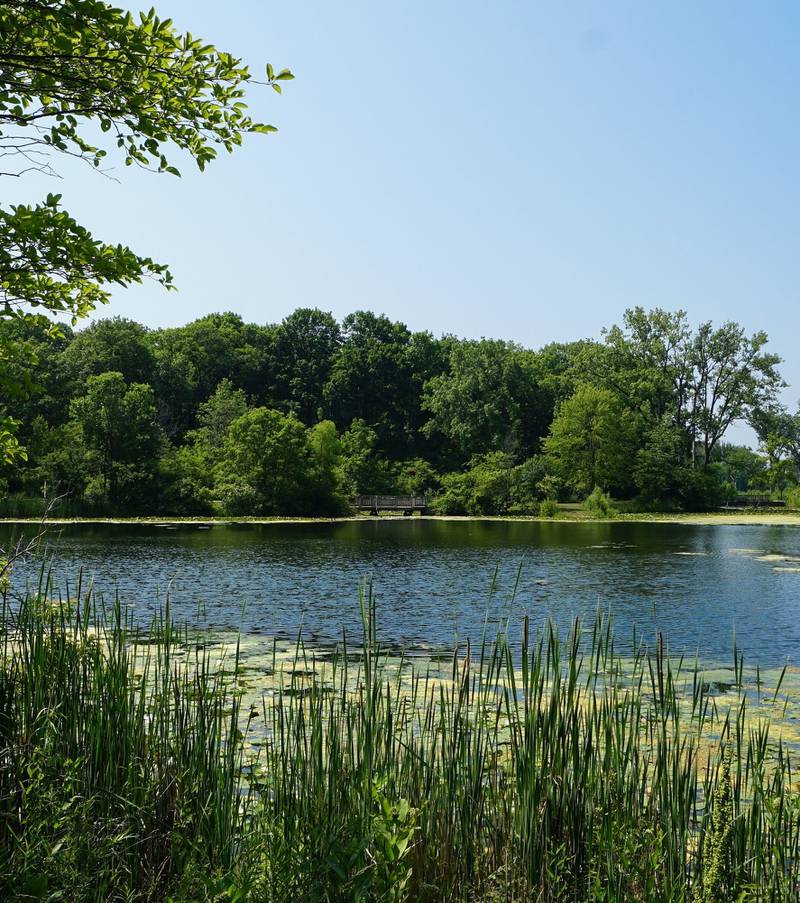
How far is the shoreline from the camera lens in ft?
148

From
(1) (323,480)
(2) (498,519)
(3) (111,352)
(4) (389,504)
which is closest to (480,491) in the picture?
(2) (498,519)

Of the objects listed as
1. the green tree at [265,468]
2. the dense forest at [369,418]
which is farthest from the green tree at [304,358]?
the green tree at [265,468]

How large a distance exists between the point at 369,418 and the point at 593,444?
25608 mm

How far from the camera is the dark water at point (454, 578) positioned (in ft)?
47.6

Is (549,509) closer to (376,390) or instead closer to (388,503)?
(388,503)

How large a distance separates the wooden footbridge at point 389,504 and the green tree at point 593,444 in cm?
949

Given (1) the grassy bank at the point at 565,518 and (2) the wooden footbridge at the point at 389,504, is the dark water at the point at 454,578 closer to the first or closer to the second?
(1) the grassy bank at the point at 565,518

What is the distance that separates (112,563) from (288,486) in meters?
26.1

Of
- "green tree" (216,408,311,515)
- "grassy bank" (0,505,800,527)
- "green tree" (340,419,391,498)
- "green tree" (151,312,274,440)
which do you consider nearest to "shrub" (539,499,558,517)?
"grassy bank" (0,505,800,527)

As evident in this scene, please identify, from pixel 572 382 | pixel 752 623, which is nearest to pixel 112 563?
pixel 752 623

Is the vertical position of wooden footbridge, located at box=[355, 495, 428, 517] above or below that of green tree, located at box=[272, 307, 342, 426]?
below

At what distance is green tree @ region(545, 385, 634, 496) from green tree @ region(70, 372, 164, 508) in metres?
25.7

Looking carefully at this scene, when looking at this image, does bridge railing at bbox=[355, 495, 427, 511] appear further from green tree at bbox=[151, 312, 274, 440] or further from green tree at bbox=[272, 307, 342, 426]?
green tree at bbox=[151, 312, 274, 440]

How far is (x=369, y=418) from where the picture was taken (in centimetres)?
7644
